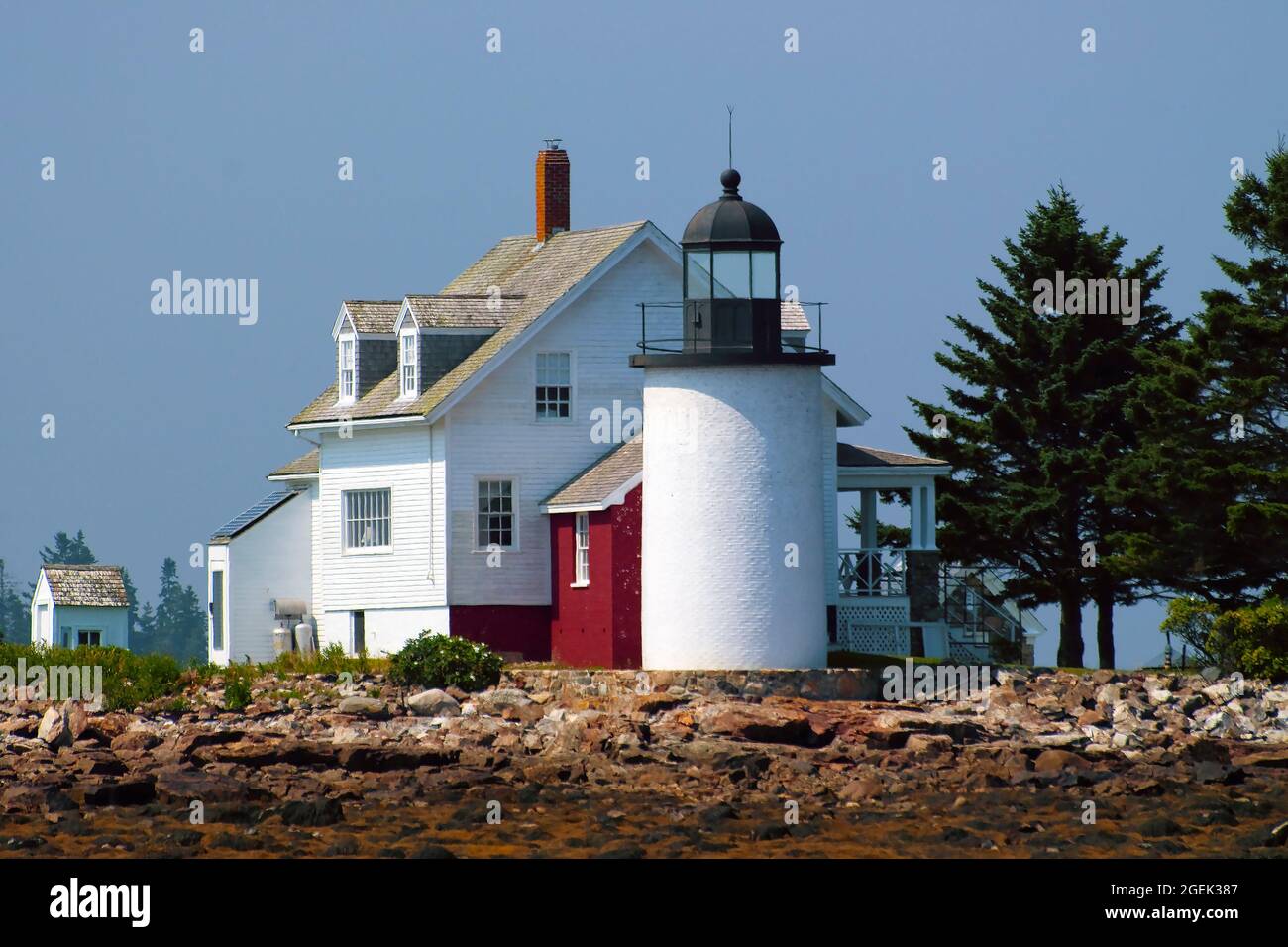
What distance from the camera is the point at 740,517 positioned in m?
34.1

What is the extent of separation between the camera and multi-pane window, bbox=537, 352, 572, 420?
39125 millimetres

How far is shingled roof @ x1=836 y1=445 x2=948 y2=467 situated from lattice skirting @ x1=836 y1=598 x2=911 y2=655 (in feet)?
8.18

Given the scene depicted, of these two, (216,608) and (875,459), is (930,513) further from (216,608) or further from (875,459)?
(216,608)

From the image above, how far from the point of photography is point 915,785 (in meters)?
28.4

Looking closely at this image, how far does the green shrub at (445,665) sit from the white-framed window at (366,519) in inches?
198

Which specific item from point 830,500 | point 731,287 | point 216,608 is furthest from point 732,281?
point 216,608

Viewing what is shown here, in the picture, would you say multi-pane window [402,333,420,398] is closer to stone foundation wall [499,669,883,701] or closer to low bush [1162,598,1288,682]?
stone foundation wall [499,669,883,701]

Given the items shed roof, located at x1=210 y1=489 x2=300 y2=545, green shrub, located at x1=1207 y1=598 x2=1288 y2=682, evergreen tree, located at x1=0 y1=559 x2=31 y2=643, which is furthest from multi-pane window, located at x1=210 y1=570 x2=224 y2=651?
evergreen tree, located at x1=0 y1=559 x2=31 y2=643

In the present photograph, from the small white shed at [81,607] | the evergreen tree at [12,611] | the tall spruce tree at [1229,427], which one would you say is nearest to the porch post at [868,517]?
the tall spruce tree at [1229,427]

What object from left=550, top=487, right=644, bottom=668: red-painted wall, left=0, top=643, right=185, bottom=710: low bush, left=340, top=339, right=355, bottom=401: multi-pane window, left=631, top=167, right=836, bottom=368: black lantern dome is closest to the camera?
left=0, top=643, right=185, bottom=710: low bush

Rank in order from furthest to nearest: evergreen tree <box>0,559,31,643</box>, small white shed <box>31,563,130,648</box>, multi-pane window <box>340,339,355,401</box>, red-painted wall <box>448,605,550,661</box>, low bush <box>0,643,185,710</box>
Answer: evergreen tree <box>0,559,31,643</box> → small white shed <box>31,563,130,648</box> → multi-pane window <box>340,339,355,401</box> → red-painted wall <box>448,605,550,661</box> → low bush <box>0,643,185,710</box>

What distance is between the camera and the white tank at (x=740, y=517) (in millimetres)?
34062

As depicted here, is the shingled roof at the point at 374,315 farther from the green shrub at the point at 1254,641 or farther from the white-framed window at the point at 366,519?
the green shrub at the point at 1254,641

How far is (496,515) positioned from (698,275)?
5.94 metres
